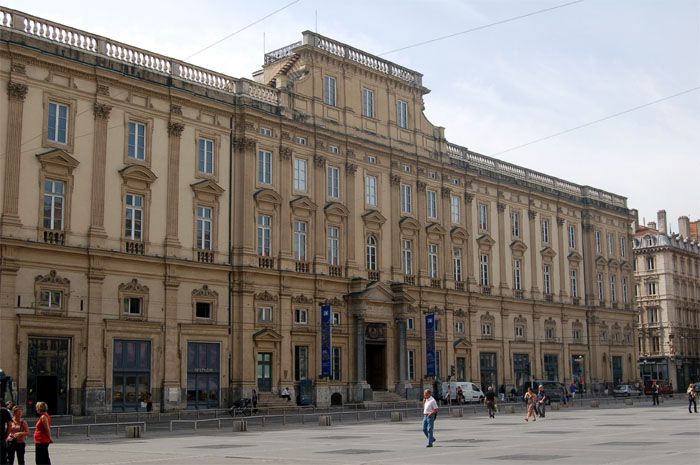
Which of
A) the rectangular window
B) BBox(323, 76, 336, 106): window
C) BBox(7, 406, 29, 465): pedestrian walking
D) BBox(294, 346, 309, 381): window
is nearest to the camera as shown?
BBox(7, 406, 29, 465): pedestrian walking

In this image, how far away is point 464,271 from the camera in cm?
6550

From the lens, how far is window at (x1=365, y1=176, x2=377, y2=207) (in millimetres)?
58403

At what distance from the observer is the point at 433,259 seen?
62875 mm

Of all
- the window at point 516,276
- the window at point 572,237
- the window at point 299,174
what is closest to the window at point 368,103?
the window at point 299,174

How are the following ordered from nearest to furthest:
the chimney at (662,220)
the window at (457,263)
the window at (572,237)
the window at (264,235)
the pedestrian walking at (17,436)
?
1. the pedestrian walking at (17,436)
2. the window at (264,235)
3. the window at (457,263)
4. the window at (572,237)
5. the chimney at (662,220)

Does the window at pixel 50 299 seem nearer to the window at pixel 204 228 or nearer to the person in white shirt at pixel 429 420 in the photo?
the window at pixel 204 228

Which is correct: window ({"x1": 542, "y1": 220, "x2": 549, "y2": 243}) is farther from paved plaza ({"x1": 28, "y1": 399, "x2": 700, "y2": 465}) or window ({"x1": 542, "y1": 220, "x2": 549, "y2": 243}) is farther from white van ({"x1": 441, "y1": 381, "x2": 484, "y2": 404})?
paved plaza ({"x1": 28, "y1": 399, "x2": 700, "y2": 465})

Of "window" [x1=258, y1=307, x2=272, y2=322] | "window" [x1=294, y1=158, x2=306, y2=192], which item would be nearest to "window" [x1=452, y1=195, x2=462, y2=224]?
"window" [x1=294, y1=158, x2=306, y2=192]

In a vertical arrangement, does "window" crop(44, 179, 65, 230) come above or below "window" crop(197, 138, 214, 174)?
below

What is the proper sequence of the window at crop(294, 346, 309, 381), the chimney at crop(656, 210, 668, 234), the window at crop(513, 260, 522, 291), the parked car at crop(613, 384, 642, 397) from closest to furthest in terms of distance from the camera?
the window at crop(294, 346, 309, 381) < the window at crop(513, 260, 522, 291) < the parked car at crop(613, 384, 642, 397) < the chimney at crop(656, 210, 668, 234)

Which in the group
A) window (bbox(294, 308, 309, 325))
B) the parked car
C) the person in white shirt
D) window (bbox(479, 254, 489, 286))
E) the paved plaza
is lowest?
the parked car

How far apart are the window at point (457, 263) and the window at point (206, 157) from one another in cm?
2244

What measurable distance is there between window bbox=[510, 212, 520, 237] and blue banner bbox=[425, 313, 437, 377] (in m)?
15.1

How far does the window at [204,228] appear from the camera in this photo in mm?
48438
